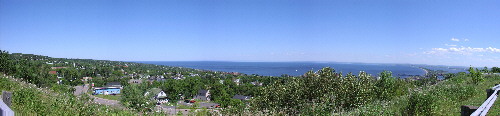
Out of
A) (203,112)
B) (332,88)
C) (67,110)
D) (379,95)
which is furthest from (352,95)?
(67,110)

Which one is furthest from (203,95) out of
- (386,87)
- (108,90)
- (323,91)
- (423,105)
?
(423,105)

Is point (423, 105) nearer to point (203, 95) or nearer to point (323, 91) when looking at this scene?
point (323, 91)

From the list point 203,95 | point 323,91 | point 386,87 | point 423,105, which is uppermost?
point 423,105

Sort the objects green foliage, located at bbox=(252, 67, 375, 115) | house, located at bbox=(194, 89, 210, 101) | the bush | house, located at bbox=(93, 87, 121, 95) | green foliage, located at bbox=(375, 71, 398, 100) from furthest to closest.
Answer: house, located at bbox=(93, 87, 121, 95), house, located at bbox=(194, 89, 210, 101), green foliage, located at bbox=(375, 71, 398, 100), green foliage, located at bbox=(252, 67, 375, 115), the bush

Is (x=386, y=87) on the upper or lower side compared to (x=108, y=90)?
upper

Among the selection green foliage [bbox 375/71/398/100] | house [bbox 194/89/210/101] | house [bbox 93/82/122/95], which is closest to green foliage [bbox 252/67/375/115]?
green foliage [bbox 375/71/398/100]

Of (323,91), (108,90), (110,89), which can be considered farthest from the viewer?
(110,89)

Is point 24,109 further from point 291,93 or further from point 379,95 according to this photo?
point 379,95

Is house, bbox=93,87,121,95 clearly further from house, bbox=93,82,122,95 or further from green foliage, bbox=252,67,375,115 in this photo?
green foliage, bbox=252,67,375,115

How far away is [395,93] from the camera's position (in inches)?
762

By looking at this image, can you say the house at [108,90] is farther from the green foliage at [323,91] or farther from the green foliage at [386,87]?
the green foliage at [386,87]

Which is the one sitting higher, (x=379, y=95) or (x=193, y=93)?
(x=379, y=95)

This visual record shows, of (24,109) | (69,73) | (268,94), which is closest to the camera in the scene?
(24,109)

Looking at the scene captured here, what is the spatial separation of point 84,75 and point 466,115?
121m
